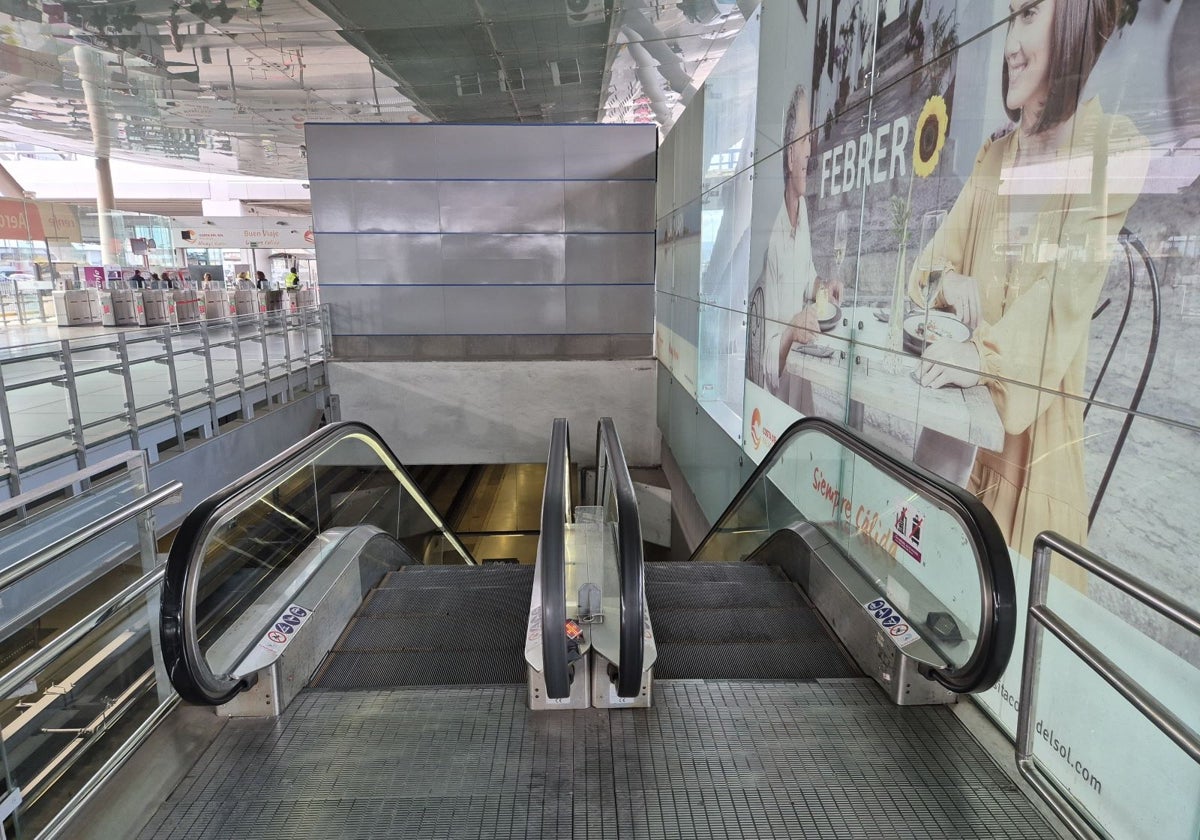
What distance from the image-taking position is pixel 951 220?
291 centimetres

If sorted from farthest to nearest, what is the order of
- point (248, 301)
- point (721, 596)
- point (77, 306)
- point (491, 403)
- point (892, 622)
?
1. point (248, 301)
2. point (77, 306)
3. point (491, 403)
4. point (721, 596)
5. point (892, 622)

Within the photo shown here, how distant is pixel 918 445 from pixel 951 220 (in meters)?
0.97

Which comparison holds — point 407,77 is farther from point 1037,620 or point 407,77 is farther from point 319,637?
point 1037,620

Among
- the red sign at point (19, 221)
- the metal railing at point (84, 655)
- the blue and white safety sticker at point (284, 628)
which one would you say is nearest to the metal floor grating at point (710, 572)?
the blue and white safety sticker at point (284, 628)

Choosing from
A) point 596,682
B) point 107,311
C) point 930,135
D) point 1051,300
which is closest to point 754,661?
point 596,682

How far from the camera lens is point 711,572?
14.2ft

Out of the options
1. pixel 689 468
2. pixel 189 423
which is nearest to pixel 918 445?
pixel 689 468

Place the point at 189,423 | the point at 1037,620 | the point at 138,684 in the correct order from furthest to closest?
1. the point at 189,423
2. the point at 138,684
3. the point at 1037,620

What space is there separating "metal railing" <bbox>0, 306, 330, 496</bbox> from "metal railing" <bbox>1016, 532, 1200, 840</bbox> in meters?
5.71

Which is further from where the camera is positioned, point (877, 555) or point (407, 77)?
point (407, 77)

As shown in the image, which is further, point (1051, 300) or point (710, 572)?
point (710, 572)

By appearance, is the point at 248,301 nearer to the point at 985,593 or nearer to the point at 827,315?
the point at 827,315

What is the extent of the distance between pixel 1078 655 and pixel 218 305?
23437mm

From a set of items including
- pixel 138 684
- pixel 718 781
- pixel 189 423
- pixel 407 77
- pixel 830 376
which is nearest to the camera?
pixel 718 781
